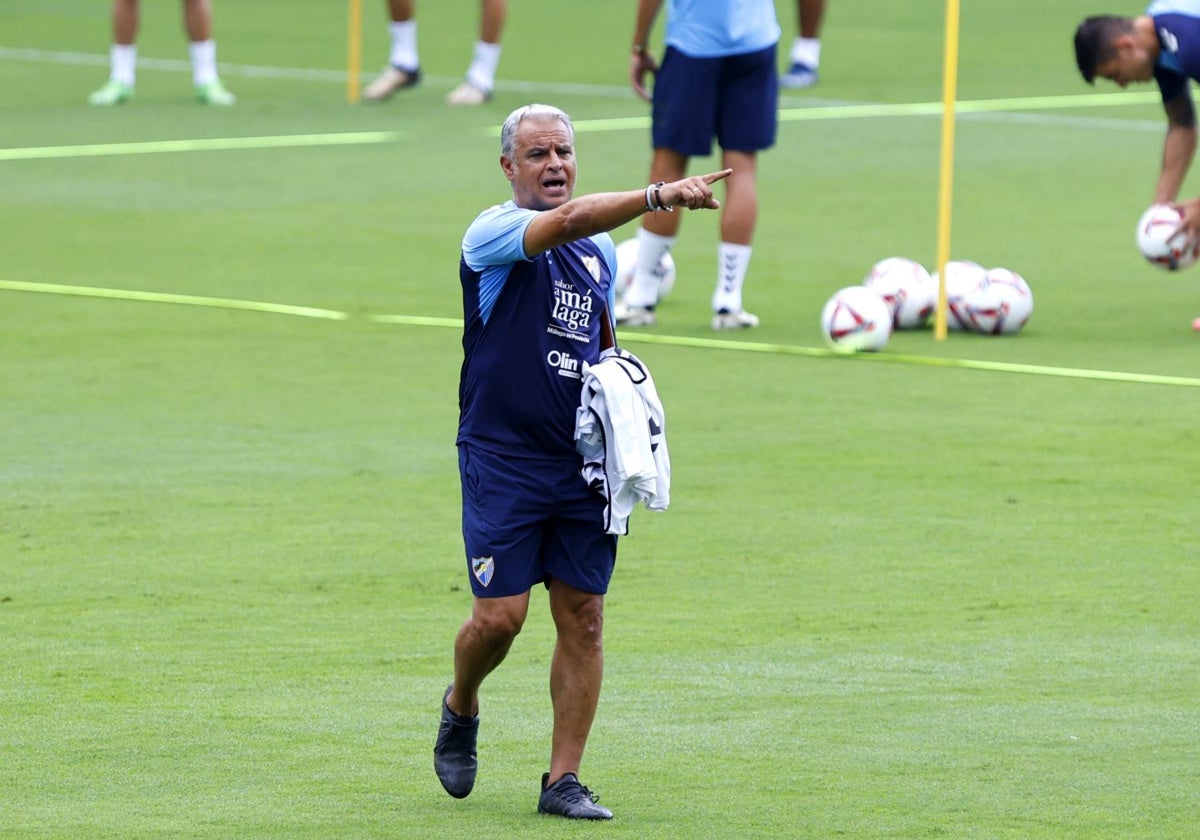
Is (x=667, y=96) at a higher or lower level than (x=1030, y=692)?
higher

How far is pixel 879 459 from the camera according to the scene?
1045cm

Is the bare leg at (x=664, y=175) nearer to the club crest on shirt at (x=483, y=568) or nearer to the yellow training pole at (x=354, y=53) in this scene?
the club crest on shirt at (x=483, y=568)

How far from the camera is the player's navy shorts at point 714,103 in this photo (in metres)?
13.5

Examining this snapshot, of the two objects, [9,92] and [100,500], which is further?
[9,92]

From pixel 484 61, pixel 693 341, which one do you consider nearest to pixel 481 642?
pixel 693 341

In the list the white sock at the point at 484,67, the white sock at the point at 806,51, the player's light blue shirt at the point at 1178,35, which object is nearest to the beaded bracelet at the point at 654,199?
the player's light blue shirt at the point at 1178,35

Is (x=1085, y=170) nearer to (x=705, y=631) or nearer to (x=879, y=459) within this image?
(x=879, y=459)

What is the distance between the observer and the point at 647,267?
1359 centimetres

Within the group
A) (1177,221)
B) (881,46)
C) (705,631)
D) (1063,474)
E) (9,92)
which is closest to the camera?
(705,631)

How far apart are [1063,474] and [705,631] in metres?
2.77

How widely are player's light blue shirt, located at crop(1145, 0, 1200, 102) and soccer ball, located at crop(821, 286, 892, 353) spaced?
1.92 m

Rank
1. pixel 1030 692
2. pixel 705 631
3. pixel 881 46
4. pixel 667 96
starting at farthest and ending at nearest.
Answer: pixel 881 46
pixel 667 96
pixel 705 631
pixel 1030 692

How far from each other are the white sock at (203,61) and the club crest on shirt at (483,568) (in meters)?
16.4

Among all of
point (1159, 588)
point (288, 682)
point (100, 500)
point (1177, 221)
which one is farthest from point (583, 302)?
point (1177, 221)
